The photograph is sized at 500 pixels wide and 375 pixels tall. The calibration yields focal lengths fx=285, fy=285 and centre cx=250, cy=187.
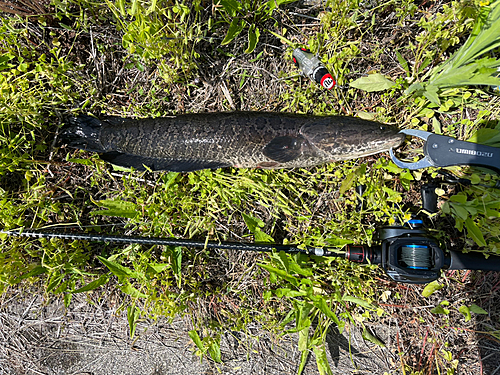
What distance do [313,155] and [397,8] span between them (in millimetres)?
1781

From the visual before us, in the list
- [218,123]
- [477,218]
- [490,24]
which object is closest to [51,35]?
[218,123]

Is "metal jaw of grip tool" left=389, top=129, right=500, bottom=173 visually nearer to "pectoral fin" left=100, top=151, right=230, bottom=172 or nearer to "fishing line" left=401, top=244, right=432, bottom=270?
"fishing line" left=401, top=244, right=432, bottom=270

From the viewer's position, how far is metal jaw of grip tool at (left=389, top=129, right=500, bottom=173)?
8.55 feet

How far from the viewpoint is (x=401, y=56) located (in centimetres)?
307

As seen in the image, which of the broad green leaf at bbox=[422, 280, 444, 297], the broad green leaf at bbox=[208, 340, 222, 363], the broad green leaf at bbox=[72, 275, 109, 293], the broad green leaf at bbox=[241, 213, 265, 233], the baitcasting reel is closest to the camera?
the baitcasting reel

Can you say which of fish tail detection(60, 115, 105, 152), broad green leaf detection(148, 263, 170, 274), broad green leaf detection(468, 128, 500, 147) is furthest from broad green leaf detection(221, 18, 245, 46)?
broad green leaf detection(468, 128, 500, 147)

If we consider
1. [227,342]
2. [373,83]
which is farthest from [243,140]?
[227,342]

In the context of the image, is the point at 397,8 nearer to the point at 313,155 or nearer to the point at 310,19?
the point at 310,19

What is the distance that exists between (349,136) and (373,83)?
68 cm

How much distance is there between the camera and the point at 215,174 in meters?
3.13

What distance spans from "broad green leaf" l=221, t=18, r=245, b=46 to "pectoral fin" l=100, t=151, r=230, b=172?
125cm

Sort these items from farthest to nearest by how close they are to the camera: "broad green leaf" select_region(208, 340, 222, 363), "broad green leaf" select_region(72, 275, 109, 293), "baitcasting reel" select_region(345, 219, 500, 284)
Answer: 1. "broad green leaf" select_region(208, 340, 222, 363)
2. "broad green leaf" select_region(72, 275, 109, 293)
3. "baitcasting reel" select_region(345, 219, 500, 284)

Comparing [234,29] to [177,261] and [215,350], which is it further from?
[215,350]

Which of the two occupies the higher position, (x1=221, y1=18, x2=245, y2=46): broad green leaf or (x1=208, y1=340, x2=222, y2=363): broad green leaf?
(x1=221, y1=18, x2=245, y2=46): broad green leaf
